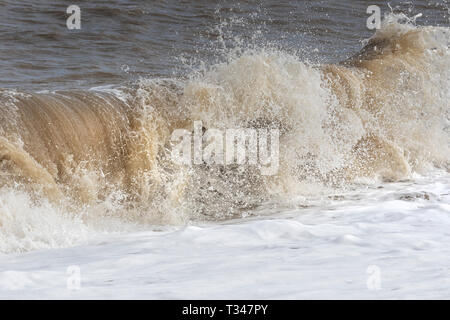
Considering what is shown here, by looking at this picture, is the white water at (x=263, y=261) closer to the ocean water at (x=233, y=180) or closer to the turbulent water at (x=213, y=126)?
the ocean water at (x=233, y=180)

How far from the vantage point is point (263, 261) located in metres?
3.88

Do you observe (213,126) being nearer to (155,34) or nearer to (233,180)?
(233,180)

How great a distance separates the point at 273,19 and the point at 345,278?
36.4 ft

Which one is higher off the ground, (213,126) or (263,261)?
(213,126)

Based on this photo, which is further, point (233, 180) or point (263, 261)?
point (233, 180)

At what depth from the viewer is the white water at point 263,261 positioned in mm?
3383

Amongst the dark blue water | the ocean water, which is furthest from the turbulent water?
the dark blue water

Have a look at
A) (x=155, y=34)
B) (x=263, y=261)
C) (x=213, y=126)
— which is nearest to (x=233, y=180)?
(x=213, y=126)

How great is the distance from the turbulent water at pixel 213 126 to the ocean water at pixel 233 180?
0.01 meters

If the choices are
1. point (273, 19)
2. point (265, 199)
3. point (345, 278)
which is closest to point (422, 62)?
point (265, 199)

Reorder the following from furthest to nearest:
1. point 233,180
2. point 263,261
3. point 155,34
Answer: point 155,34
point 233,180
point 263,261

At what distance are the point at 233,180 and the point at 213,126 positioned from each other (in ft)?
1.60

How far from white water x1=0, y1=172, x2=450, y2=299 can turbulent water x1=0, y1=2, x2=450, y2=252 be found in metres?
0.41

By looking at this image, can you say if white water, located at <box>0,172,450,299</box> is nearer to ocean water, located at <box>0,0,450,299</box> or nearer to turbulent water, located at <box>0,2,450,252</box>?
ocean water, located at <box>0,0,450,299</box>
